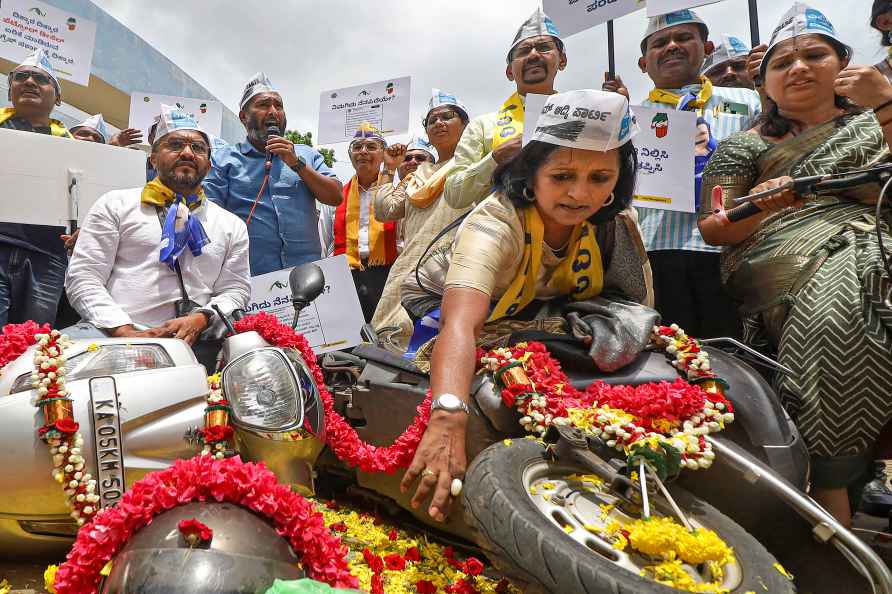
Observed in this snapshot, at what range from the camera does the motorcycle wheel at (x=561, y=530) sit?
1348mm

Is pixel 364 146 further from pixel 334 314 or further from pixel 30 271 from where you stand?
pixel 30 271

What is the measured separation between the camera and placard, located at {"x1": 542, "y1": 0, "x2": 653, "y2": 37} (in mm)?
3975

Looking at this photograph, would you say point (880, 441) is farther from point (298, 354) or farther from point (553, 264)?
point (298, 354)

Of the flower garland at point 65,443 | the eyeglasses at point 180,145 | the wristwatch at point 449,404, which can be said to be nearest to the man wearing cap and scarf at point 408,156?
the eyeglasses at point 180,145

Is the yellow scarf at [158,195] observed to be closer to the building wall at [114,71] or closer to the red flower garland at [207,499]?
the red flower garland at [207,499]

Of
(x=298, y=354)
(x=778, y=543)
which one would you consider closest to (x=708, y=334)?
(x=778, y=543)

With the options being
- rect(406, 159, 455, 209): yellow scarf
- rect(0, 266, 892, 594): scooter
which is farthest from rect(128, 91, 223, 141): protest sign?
rect(0, 266, 892, 594): scooter

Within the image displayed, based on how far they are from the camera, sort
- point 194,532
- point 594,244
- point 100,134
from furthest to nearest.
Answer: point 100,134, point 594,244, point 194,532

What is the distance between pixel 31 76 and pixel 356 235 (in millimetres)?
2619

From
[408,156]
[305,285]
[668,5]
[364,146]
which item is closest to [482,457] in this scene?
[305,285]

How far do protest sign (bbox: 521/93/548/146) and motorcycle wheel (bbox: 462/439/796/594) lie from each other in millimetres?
1246

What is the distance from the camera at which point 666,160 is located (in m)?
3.24

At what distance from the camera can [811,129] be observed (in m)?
2.69

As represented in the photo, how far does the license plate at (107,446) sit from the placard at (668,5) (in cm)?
326
